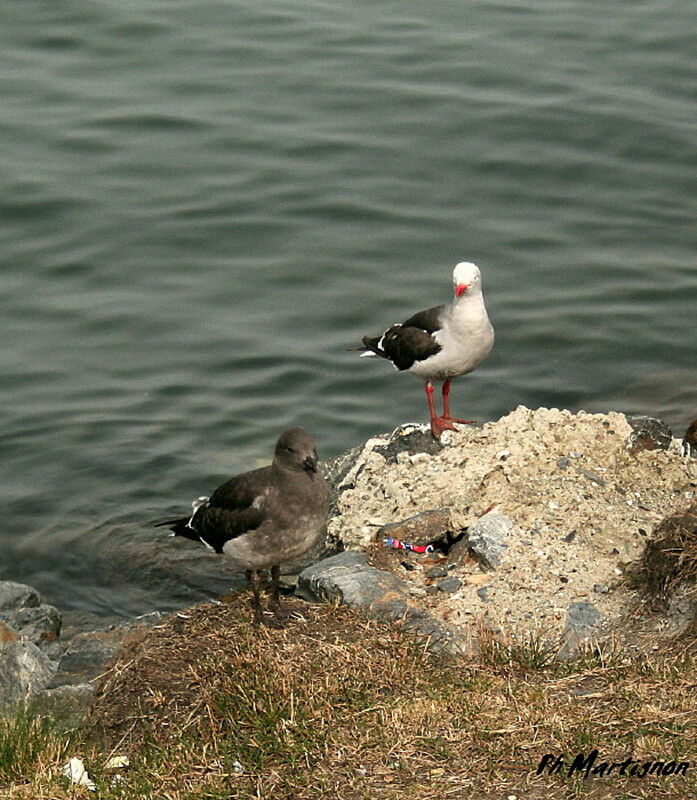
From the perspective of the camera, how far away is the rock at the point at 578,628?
7777 millimetres

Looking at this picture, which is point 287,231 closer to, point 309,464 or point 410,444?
point 410,444

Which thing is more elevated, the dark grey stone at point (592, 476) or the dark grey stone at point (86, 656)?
the dark grey stone at point (592, 476)

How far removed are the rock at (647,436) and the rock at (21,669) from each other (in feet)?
14.4

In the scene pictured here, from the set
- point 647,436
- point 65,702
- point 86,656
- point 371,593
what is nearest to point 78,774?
point 65,702

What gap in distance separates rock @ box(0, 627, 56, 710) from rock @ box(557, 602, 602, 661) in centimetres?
315

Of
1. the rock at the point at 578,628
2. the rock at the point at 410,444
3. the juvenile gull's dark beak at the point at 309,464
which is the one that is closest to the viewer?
the rock at the point at 578,628

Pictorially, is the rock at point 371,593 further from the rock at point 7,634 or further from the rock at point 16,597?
the rock at point 16,597

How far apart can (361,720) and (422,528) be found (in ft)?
9.58

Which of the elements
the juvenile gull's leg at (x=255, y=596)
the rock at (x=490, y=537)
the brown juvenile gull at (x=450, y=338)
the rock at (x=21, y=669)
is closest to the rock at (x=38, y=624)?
the rock at (x=21, y=669)

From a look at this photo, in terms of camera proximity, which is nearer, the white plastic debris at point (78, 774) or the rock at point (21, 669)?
the white plastic debris at point (78, 774)

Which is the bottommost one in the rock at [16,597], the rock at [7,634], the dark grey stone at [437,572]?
the rock at [16,597]

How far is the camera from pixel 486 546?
29.4 feet

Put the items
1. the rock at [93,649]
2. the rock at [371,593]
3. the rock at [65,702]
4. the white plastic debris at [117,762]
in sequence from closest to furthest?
the white plastic debris at [117,762] → the rock at [65,702] → the rock at [371,593] → the rock at [93,649]

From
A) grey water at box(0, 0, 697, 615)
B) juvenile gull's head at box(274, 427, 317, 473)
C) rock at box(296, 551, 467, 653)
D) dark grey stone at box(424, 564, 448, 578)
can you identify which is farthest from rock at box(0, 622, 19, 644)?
dark grey stone at box(424, 564, 448, 578)
